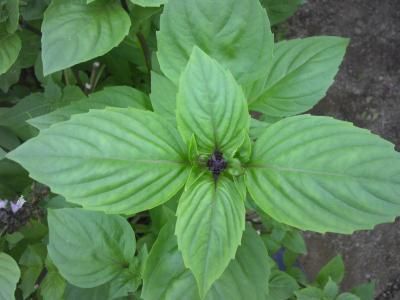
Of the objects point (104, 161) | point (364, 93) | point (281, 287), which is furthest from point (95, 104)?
point (364, 93)

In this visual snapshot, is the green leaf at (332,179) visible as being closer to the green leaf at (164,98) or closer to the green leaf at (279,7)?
the green leaf at (164,98)

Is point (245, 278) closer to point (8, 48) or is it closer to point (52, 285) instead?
point (52, 285)

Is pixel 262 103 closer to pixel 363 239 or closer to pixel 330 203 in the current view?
pixel 330 203

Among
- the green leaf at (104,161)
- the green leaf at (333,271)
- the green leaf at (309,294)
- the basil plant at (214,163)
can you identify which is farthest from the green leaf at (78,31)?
the green leaf at (333,271)

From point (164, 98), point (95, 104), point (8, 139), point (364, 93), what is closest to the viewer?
point (164, 98)

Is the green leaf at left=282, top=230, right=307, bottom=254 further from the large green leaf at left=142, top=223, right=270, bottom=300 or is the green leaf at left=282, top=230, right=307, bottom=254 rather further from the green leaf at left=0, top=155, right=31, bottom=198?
the green leaf at left=0, top=155, right=31, bottom=198

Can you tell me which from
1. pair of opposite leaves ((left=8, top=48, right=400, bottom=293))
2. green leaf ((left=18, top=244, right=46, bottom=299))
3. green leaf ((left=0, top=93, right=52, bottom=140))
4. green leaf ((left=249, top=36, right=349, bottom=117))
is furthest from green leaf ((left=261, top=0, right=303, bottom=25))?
green leaf ((left=18, top=244, right=46, bottom=299))
